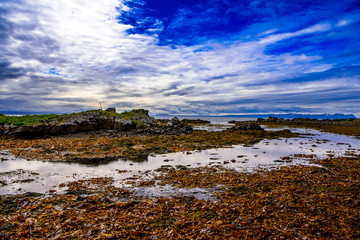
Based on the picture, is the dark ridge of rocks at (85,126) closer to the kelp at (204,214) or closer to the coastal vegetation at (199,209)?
the coastal vegetation at (199,209)

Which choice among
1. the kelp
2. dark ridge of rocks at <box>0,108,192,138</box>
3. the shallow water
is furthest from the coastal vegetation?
dark ridge of rocks at <box>0,108,192,138</box>

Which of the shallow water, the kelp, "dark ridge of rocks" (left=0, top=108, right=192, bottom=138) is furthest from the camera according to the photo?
"dark ridge of rocks" (left=0, top=108, right=192, bottom=138)

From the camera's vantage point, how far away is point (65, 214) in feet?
18.7

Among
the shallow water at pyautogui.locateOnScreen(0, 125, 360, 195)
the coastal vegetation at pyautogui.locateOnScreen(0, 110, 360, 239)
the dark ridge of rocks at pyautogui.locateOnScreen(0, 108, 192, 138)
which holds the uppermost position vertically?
the dark ridge of rocks at pyautogui.locateOnScreen(0, 108, 192, 138)

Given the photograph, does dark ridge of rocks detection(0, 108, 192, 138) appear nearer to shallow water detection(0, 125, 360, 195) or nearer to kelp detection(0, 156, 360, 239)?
shallow water detection(0, 125, 360, 195)

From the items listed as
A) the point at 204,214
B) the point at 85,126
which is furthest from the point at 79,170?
the point at 85,126

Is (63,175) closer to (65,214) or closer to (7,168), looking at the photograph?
(7,168)

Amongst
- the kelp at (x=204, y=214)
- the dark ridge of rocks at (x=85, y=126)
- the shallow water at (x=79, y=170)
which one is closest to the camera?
the kelp at (x=204, y=214)

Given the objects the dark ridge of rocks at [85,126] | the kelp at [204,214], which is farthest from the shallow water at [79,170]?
the dark ridge of rocks at [85,126]

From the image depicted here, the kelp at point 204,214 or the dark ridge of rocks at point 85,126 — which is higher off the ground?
the dark ridge of rocks at point 85,126

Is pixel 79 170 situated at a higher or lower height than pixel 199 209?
lower

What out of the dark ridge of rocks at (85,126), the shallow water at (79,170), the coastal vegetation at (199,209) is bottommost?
the shallow water at (79,170)

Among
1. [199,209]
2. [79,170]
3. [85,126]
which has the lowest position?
[79,170]

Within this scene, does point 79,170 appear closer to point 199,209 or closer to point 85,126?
point 199,209
